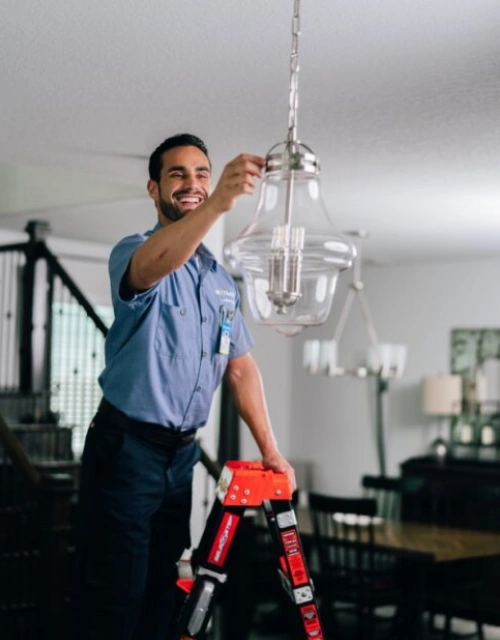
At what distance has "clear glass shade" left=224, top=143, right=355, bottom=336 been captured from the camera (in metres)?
1.83

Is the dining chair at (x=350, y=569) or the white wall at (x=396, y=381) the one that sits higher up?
the white wall at (x=396, y=381)

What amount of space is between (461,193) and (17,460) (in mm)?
2540

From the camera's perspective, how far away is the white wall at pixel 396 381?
789 cm

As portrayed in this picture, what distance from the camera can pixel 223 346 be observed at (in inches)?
97.0

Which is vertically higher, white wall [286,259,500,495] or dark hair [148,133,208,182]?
dark hair [148,133,208,182]

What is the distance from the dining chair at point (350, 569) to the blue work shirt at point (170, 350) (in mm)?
2808

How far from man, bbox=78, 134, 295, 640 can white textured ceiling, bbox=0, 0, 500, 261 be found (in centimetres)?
62

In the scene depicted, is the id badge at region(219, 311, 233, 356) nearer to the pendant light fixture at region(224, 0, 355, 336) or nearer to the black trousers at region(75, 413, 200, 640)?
the black trousers at region(75, 413, 200, 640)

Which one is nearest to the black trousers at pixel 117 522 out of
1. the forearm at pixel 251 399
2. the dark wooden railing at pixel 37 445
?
the forearm at pixel 251 399

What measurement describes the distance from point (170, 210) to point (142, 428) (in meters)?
0.52

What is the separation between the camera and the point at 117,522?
2322mm

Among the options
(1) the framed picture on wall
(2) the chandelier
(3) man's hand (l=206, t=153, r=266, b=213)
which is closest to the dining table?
(2) the chandelier

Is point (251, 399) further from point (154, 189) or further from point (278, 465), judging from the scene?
point (154, 189)

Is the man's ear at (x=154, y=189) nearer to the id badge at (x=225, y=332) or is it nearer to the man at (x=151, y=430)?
the man at (x=151, y=430)
